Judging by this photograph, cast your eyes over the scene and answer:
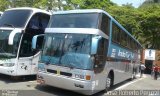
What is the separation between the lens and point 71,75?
11.2 m

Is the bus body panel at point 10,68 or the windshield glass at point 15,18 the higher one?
the windshield glass at point 15,18

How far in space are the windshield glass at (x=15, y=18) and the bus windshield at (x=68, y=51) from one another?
2.78m

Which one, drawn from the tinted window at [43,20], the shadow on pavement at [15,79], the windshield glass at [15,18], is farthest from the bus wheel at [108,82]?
the windshield glass at [15,18]

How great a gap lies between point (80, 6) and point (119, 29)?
2115cm

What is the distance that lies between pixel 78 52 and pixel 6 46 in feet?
14.4

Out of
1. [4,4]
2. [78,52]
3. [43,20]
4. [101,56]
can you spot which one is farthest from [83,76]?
[4,4]

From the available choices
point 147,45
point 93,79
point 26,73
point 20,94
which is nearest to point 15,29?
point 26,73

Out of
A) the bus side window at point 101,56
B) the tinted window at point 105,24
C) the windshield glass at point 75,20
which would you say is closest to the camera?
the bus side window at point 101,56

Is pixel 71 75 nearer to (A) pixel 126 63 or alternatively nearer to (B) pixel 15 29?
(B) pixel 15 29

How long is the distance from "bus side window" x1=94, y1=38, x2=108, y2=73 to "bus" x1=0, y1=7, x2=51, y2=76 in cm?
390

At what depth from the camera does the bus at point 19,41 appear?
1374 centimetres

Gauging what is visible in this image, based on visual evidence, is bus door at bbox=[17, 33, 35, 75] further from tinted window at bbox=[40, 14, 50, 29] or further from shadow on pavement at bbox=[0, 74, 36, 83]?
tinted window at bbox=[40, 14, 50, 29]

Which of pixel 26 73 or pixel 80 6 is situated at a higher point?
pixel 80 6

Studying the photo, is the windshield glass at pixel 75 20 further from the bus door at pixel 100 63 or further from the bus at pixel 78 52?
the bus door at pixel 100 63
